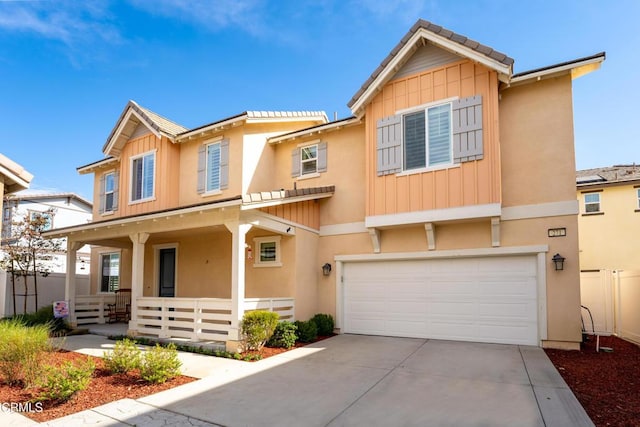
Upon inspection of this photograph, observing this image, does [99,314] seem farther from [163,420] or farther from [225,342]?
[163,420]

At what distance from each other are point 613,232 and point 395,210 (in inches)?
519

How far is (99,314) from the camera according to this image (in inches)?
541

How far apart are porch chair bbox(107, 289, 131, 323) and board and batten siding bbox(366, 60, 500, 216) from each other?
1018 centimetres

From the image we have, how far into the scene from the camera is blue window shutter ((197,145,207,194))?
1281cm

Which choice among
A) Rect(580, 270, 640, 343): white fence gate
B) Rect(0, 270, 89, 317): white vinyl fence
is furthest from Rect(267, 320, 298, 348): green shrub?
Rect(0, 270, 89, 317): white vinyl fence

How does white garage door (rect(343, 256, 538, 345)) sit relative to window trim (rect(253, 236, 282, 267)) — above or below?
below

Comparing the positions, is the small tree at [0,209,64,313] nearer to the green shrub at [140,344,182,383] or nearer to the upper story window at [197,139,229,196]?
the upper story window at [197,139,229,196]

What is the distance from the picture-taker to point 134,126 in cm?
1419

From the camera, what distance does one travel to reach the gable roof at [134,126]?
42.9 ft

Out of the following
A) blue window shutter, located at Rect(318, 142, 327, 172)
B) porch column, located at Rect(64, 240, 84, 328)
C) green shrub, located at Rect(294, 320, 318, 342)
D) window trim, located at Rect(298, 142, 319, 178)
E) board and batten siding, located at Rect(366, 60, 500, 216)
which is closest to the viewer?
board and batten siding, located at Rect(366, 60, 500, 216)

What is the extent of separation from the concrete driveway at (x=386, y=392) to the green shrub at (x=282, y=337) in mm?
744

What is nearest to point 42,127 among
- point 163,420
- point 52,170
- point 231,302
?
point 52,170

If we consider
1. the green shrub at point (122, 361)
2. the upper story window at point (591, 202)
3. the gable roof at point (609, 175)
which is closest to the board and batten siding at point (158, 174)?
the green shrub at point (122, 361)

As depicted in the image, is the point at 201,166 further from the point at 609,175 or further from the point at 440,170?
the point at 609,175
